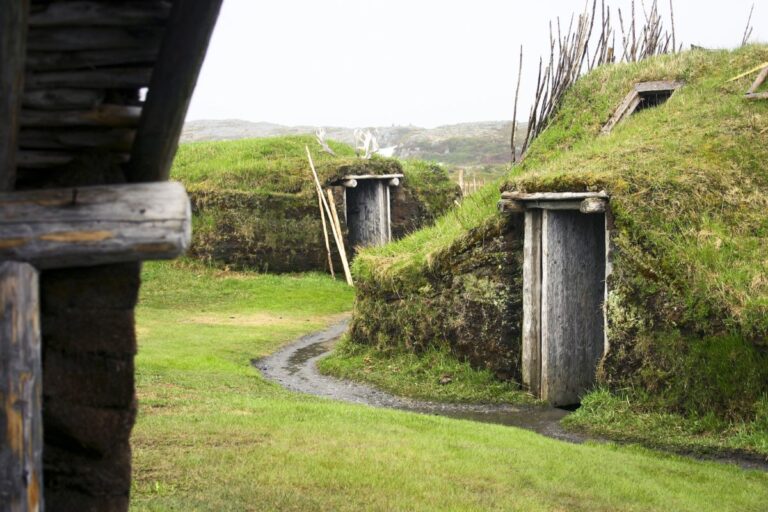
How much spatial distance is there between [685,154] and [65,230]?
11.9 meters

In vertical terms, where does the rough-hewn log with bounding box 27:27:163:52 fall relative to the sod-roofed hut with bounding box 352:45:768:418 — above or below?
above

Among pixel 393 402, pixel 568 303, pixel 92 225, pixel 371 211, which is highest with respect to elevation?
pixel 92 225

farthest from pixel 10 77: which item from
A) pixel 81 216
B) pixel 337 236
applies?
pixel 337 236

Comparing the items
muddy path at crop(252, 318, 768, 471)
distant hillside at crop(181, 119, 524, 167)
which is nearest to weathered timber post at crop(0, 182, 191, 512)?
muddy path at crop(252, 318, 768, 471)

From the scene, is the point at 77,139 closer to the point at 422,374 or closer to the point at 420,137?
the point at 422,374

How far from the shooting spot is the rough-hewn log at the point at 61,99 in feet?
14.3

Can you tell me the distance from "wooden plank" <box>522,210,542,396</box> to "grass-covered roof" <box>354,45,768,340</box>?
2.24ft

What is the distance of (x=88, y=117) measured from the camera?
449 centimetres

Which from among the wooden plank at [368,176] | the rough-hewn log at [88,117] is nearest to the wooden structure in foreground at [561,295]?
the rough-hewn log at [88,117]

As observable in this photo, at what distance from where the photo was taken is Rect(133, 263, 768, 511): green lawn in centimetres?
766

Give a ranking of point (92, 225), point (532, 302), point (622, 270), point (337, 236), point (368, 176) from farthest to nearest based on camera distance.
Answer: point (368, 176) < point (337, 236) < point (532, 302) < point (622, 270) < point (92, 225)

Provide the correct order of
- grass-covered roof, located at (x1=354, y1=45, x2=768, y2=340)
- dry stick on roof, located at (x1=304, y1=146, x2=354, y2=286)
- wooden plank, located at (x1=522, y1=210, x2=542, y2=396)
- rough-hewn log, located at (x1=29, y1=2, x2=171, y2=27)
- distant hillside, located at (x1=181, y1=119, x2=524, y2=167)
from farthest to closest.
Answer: distant hillside, located at (x1=181, y1=119, x2=524, y2=167) < dry stick on roof, located at (x1=304, y1=146, x2=354, y2=286) < wooden plank, located at (x1=522, y1=210, x2=542, y2=396) < grass-covered roof, located at (x1=354, y1=45, x2=768, y2=340) < rough-hewn log, located at (x1=29, y1=2, x2=171, y2=27)

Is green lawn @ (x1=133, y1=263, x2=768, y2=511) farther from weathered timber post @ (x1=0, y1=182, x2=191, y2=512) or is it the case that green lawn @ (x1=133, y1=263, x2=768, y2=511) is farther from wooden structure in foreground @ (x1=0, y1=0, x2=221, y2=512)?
weathered timber post @ (x1=0, y1=182, x2=191, y2=512)

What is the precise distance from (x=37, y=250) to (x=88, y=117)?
0.67m
